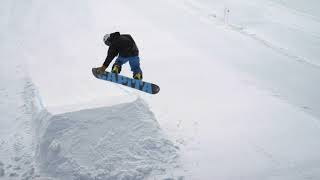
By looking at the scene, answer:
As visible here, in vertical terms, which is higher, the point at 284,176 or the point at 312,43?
the point at 312,43

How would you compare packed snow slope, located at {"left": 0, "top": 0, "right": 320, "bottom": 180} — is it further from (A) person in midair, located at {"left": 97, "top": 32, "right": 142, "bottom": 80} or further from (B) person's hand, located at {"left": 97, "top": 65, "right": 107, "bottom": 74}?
(A) person in midair, located at {"left": 97, "top": 32, "right": 142, "bottom": 80}

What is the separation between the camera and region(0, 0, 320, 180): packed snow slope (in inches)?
423

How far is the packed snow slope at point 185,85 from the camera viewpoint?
423 inches

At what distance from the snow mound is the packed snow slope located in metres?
0.03

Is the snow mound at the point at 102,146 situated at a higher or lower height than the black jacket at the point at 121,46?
lower

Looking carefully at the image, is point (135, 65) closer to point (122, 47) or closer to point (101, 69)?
point (122, 47)

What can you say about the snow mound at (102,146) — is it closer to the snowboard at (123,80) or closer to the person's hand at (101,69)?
the snowboard at (123,80)

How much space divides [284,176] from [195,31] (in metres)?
14.9

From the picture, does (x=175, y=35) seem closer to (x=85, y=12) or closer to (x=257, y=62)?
(x=257, y=62)

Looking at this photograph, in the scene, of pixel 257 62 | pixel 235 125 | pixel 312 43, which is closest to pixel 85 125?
pixel 235 125

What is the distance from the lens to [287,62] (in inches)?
771

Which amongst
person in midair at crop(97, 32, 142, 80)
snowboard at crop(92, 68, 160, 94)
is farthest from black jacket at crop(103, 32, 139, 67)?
snowboard at crop(92, 68, 160, 94)

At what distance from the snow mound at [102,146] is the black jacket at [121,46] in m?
4.56

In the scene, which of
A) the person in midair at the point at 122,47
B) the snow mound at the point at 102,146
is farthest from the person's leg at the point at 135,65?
the snow mound at the point at 102,146
